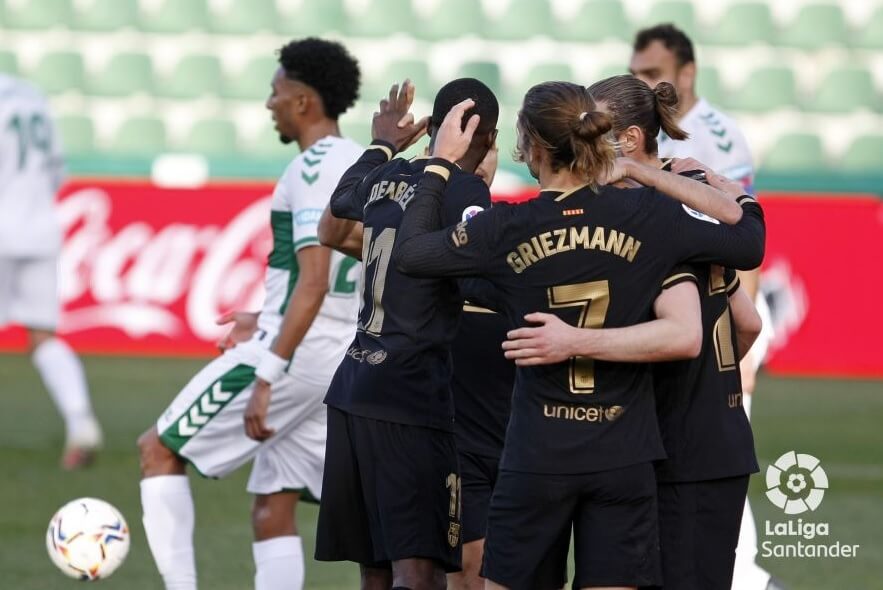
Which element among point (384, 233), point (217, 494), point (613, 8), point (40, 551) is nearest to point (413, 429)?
point (384, 233)

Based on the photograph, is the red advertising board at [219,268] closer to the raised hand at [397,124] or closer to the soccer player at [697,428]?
the raised hand at [397,124]

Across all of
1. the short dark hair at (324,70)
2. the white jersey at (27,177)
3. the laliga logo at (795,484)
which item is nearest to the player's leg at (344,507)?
the short dark hair at (324,70)

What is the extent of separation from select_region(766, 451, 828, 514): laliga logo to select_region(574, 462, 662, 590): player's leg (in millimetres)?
3385

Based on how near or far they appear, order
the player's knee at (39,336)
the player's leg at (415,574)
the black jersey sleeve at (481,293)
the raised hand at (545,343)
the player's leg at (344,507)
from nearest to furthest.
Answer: the raised hand at (545,343) < the black jersey sleeve at (481,293) < the player's leg at (415,574) < the player's leg at (344,507) < the player's knee at (39,336)

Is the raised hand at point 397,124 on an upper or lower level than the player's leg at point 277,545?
upper

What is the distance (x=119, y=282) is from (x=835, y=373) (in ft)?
20.7

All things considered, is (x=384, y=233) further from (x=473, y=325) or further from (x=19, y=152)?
(x=19, y=152)

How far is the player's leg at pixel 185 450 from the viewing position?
5562 millimetres

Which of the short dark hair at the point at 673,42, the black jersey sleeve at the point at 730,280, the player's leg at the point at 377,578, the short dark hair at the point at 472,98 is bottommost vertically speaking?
the player's leg at the point at 377,578

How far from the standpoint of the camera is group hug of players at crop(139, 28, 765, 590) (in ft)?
13.0

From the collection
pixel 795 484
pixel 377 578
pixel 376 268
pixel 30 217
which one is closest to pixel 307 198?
pixel 376 268

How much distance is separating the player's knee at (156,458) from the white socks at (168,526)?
0.02 metres

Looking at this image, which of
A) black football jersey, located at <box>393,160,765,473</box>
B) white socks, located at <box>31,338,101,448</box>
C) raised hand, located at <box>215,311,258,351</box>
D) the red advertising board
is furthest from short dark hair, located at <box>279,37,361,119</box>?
the red advertising board

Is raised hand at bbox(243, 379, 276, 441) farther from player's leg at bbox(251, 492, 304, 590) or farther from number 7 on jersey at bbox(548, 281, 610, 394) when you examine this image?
number 7 on jersey at bbox(548, 281, 610, 394)
